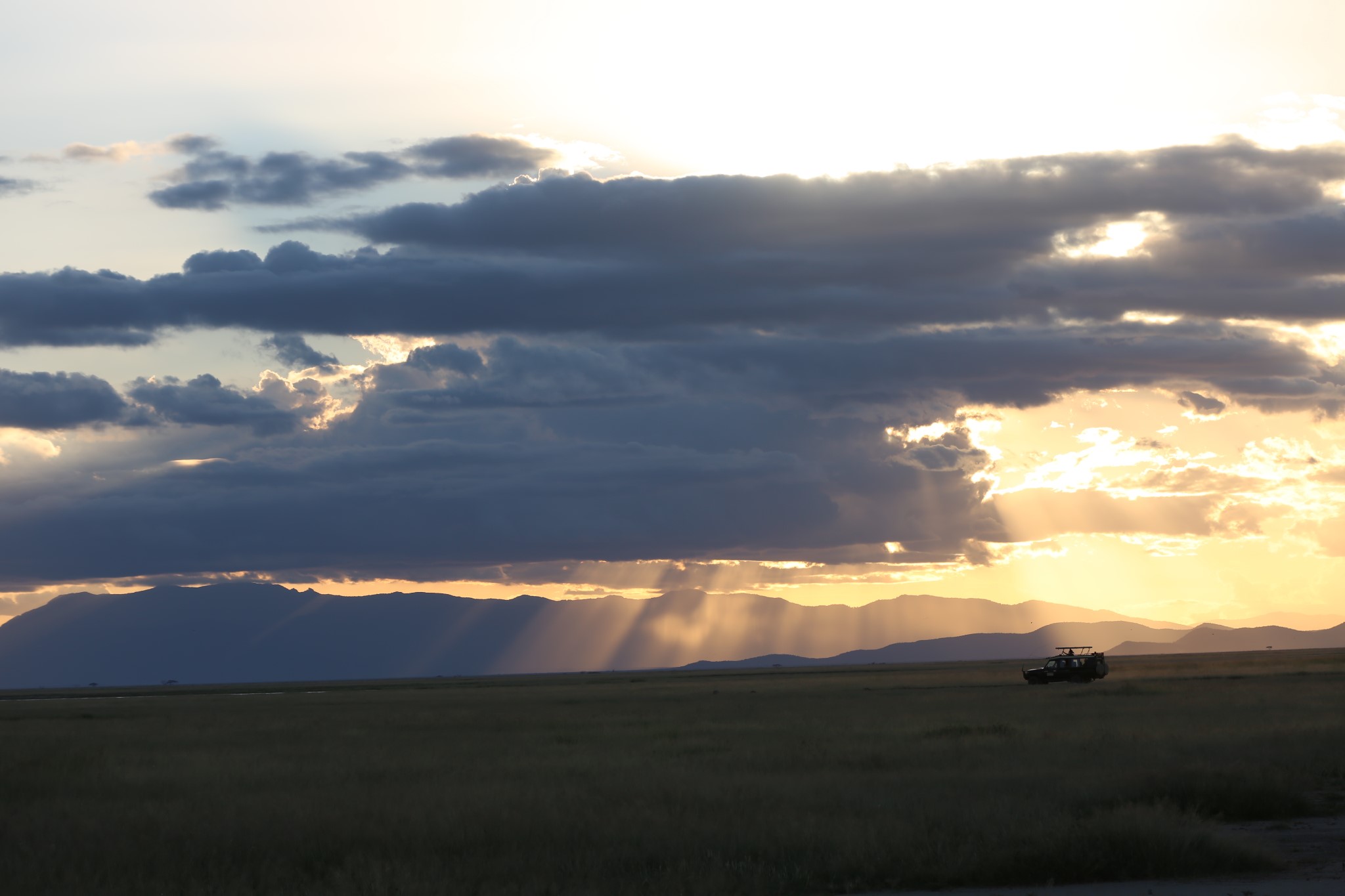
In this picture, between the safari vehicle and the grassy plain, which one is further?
the safari vehicle

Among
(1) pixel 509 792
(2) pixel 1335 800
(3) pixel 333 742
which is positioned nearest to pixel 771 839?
(1) pixel 509 792

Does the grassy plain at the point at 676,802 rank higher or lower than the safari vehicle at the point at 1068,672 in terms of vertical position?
higher

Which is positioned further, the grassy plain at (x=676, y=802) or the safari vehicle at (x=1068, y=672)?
→ the safari vehicle at (x=1068, y=672)

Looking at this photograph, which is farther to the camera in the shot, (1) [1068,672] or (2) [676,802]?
(1) [1068,672]

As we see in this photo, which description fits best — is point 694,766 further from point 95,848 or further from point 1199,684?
point 1199,684

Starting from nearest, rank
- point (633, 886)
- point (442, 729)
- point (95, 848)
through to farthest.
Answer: point (633, 886) < point (95, 848) < point (442, 729)

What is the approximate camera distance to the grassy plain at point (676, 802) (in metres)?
20.2

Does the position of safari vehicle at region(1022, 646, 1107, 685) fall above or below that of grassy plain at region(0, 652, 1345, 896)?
below

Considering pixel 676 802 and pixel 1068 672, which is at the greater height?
pixel 676 802

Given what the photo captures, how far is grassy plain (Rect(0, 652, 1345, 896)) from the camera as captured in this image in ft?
66.2

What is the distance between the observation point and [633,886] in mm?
19000

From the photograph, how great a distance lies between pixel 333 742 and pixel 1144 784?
1333 inches

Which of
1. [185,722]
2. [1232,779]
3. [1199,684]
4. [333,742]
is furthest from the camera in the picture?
[1199,684]

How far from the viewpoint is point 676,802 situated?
27625 millimetres
